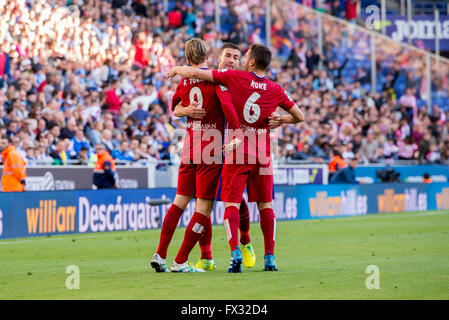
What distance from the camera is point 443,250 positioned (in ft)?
42.8

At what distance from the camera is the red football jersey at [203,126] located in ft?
32.3

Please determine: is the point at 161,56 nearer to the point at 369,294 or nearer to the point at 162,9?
the point at 162,9

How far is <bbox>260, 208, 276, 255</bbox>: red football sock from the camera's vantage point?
9977mm

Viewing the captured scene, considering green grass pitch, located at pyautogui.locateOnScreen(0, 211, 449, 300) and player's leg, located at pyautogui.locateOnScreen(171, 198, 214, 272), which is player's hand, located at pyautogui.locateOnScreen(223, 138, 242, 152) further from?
green grass pitch, located at pyautogui.locateOnScreen(0, 211, 449, 300)

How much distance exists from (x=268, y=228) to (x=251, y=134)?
1.07 meters

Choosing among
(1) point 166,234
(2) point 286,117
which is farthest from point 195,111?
(1) point 166,234

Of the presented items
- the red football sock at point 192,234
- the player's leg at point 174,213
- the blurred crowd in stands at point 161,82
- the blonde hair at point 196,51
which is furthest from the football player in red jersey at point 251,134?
the blurred crowd in stands at point 161,82

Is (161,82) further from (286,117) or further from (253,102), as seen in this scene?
(253,102)

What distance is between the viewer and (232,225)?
9672 millimetres

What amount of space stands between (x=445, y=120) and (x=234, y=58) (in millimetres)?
27042

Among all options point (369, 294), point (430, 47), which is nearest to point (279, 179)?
point (369, 294)

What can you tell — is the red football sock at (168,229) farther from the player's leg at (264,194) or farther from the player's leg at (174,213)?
the player's leg at (264,194)

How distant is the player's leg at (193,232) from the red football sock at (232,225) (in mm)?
294

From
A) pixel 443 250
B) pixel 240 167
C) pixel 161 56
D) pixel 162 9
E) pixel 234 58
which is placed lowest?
pixel 443 250
